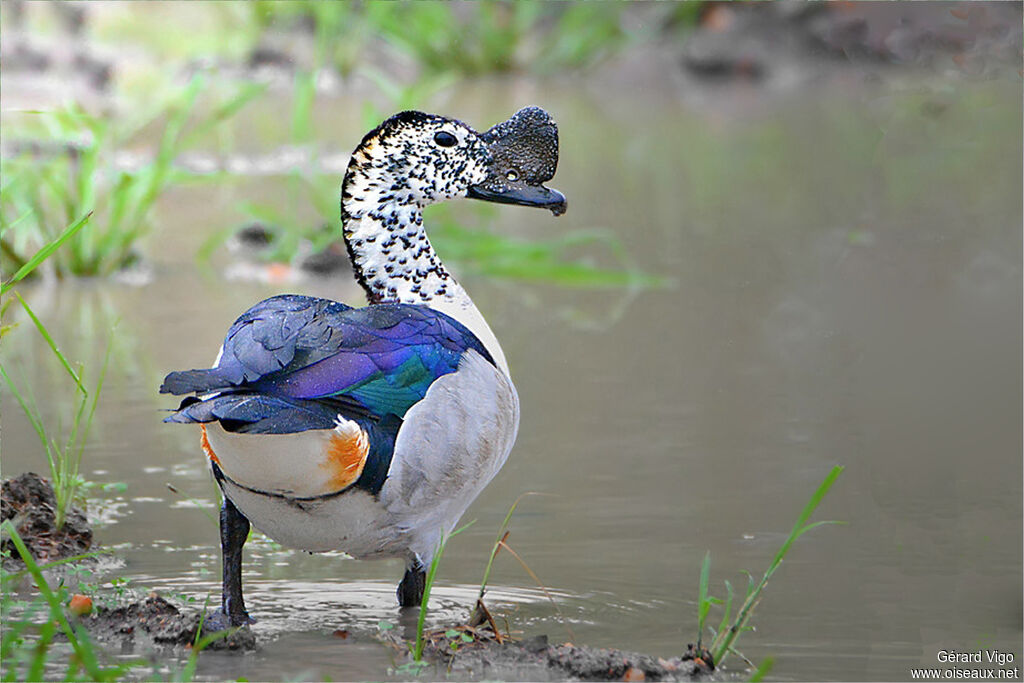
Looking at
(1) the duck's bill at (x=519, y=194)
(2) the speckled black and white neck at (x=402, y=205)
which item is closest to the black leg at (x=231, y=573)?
(2) the speckled black and white neck at (x=402, y=205)

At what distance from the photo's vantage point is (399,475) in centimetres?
320

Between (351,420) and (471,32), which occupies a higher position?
(471,32)

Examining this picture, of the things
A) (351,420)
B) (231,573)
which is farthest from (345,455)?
(231,573)

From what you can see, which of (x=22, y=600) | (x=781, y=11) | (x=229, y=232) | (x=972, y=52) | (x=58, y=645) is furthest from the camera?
(x=781, y=11)

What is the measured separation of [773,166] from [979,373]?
15.0 ft

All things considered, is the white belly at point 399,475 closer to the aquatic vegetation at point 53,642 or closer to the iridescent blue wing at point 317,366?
the iridescent blue wing at point 317,366

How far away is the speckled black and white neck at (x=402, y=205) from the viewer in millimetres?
3682

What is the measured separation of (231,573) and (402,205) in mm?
984

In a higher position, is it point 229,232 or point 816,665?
point 229,232

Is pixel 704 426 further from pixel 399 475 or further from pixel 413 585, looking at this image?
pixel 399 475

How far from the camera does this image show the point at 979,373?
5594 mm

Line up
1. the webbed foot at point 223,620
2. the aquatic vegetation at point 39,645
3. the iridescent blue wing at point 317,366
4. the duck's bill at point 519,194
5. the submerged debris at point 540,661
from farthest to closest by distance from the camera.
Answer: the duck's bill at point 519,194 < the webbed foot at point 223,620 < the submerged debris at point 540,661 < the iridescent blue wing at point 317,366 < the aquatic vegetation at point 39,645

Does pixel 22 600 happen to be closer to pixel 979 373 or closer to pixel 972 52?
pixel 979 373

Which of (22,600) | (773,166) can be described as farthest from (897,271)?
(22,600)
